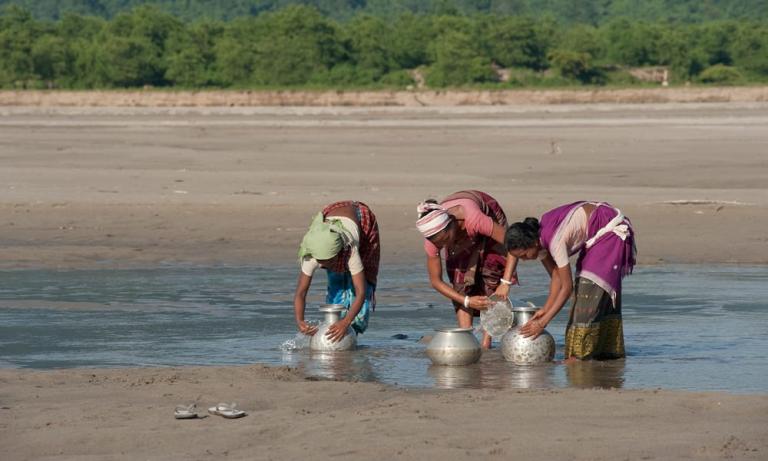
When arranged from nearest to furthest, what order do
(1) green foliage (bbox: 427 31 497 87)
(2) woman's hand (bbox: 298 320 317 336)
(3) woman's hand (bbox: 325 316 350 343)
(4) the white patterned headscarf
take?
(4) the white patterned headscarf → (3) woman's hand (bbox: 325 316 350 343) → (2) woman's hand (bbox: 298 320 317 336) → (1) green foliage (bbox: 427 31 497 87)

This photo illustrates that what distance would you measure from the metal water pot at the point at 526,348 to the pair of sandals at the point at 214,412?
7.29ft

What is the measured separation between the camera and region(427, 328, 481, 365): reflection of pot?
8.59m

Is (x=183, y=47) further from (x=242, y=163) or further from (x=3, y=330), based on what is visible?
(x=3, y=330)

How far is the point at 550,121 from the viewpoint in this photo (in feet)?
117

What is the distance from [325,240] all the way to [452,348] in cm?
99

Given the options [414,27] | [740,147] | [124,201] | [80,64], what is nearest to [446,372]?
[124,201]

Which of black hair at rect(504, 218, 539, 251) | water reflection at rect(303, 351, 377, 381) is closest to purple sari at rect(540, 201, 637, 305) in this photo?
black hair at rect(504, 218, 539, 251)

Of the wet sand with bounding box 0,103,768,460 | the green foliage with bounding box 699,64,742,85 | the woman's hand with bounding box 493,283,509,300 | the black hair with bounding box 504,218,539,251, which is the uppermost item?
the black hair with bounding box 504,218,539,251

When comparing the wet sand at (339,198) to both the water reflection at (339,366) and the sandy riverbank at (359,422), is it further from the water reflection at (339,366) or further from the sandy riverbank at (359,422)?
the water reflection at (339,366)

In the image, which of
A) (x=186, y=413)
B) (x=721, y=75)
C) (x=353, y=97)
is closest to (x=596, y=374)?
(x=186, y=413)

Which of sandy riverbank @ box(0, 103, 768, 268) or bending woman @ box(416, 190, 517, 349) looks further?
sandy riverbank @ box(0, 103, 768, 268)

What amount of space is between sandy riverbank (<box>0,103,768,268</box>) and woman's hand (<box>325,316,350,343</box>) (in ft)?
16.3

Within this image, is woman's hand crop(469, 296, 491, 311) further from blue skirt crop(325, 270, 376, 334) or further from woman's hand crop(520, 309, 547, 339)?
blue skirt crop(325, 270, 376, 334)

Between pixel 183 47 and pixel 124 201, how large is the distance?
4439 centimetres
